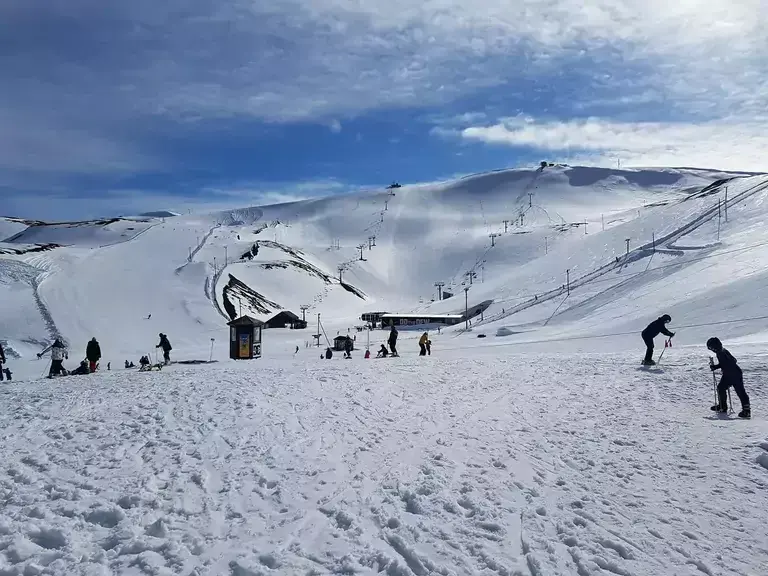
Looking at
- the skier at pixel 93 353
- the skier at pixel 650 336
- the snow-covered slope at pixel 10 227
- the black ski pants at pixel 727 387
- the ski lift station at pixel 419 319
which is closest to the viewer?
the black ski pants at pixel 727 387

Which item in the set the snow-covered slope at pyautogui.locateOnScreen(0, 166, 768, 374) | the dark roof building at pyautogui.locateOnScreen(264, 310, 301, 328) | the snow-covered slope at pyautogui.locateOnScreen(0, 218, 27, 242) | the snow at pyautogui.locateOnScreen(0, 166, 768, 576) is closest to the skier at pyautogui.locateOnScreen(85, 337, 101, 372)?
the snow at pyautogui.locateOnScreen(0, 166, 768, 576)

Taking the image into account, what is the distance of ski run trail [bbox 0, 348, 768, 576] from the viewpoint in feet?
16.3

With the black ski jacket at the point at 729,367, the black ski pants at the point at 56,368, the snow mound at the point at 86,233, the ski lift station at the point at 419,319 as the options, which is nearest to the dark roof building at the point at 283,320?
the ski lift station at the point at 419,319

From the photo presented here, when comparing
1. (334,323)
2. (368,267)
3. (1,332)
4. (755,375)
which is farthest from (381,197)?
(755,375)

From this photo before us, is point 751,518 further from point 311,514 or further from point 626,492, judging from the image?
point 311,514

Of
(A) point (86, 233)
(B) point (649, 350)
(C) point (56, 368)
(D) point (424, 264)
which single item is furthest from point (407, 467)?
(A) point (86, 233)

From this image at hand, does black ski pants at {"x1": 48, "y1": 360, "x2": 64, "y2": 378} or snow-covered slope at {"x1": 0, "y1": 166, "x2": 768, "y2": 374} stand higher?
snow-covered slope at {"x1": 0, "y1": 166, "x2": 768, "y2": 374}

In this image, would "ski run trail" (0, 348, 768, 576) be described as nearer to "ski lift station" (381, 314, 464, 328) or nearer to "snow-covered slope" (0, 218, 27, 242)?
"ski lift station" (381, 314, 464, 328)

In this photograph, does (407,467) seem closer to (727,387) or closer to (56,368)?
(727,387)

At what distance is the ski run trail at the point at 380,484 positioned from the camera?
4.95 m

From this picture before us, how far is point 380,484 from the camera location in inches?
258

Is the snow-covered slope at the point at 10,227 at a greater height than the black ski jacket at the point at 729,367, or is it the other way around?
the snow-covered slope at the point at 10,227

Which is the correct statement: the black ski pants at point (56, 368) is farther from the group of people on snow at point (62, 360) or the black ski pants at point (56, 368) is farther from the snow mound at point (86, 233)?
the snow mound at point (86, 233)

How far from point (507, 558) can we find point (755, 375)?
984cm
